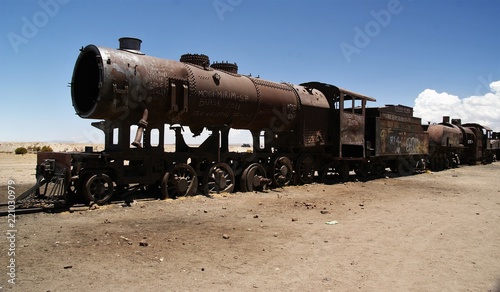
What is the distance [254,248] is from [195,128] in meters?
6.15

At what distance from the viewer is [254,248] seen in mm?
5812

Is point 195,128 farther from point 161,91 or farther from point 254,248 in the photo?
point 254,248

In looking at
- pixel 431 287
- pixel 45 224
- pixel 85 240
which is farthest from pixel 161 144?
pixel 431 287

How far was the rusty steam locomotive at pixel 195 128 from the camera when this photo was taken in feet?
28.2

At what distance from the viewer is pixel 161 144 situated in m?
9.95

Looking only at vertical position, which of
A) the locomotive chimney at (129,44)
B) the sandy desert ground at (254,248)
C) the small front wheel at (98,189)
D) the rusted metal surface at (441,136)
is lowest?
the sandy desert ground at (254,248)

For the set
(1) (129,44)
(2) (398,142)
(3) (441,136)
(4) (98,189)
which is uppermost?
(1) (129,44)

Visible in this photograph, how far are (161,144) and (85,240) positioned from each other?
4.30 meters

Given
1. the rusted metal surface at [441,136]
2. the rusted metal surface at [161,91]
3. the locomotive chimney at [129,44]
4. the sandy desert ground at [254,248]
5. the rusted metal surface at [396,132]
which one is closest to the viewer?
the sandy desert ground at [254,248]

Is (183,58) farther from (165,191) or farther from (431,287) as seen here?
(431,287)

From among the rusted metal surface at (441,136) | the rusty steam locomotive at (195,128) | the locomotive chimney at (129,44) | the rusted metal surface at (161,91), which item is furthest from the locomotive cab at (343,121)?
the rusted metal surface at (441,136)

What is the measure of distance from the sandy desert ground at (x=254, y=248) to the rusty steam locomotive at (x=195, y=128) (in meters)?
0.92

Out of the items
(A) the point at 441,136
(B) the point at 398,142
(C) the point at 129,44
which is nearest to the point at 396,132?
(B) the point at 398,142

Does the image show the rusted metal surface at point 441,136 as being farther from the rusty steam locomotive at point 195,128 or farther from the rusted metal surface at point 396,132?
the rusty steam locomotive at point 195,128
